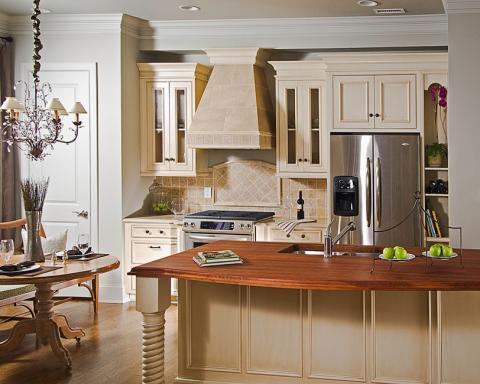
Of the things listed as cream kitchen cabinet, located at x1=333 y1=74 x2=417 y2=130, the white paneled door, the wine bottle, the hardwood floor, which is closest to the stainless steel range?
the wine bottle

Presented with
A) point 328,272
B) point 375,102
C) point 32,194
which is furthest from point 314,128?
point 328,272

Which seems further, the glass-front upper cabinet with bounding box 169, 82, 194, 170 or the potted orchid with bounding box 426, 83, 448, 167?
the glass-front upper cabinet with bounding box 169, 82, 194, 170

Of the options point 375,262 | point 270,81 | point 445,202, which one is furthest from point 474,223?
point 270,81

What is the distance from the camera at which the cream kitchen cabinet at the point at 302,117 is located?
6711mm

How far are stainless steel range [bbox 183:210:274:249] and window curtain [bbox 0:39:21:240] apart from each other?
1740mm

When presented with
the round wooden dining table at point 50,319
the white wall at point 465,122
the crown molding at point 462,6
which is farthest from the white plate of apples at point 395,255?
the crown molding at point 462,6

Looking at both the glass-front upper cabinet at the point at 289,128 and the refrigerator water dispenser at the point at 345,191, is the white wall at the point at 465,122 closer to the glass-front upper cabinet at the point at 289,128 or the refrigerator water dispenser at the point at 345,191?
the refrigerator water dispenser at the point at 345,191

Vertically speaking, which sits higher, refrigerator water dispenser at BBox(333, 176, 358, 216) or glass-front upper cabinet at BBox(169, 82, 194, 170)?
glass-front upper cabinet at BBox(169, 82, 194, 170)

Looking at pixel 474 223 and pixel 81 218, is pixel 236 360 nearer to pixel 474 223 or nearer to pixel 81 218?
pixel 474 223

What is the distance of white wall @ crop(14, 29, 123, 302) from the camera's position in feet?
22.3

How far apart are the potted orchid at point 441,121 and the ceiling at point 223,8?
70cm

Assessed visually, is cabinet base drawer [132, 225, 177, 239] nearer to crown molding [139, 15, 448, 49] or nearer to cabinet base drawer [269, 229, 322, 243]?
cabinet base drawer [269, 229, 322, 243]

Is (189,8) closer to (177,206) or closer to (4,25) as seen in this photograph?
(4,25)

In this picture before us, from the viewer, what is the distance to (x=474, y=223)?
5707 millimetres
